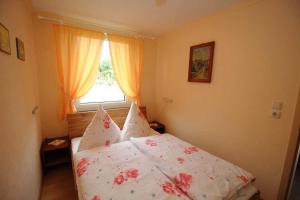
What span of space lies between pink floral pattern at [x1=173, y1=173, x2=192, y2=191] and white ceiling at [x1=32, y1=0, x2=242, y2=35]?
6.37 ft

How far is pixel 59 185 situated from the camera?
78.9 inches

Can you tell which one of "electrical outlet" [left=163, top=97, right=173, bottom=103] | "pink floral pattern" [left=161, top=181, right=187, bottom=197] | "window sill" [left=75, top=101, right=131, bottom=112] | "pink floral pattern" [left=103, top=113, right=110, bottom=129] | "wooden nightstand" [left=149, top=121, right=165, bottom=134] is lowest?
"wooden nightstand" [left=149, top=121, right=165, bottom=134]

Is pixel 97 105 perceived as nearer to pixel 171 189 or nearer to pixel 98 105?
pixel 98 105

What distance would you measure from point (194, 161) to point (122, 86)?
1867mm

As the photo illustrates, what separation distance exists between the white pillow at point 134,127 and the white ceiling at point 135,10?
1.46 m

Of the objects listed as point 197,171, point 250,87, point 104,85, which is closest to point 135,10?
point 104,85

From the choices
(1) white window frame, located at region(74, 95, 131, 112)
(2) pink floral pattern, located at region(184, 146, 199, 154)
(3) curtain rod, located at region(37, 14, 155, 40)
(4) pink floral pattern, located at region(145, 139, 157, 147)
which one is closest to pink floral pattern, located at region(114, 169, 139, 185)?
(4) pink floral pattern, located at region(145, 139, 157, 147)

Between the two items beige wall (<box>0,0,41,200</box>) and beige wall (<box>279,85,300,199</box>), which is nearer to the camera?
beige wall (<box>0,0,41,200</box>)

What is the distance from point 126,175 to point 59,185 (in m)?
1.34

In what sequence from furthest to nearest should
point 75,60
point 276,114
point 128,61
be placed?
point 128,61 < point 75,60 < point 276,114

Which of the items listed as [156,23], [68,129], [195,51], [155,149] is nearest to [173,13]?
[156,23]

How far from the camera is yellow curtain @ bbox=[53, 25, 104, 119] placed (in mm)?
2221

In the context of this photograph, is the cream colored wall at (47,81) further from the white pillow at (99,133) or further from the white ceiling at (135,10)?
the white pillow at (99,133)

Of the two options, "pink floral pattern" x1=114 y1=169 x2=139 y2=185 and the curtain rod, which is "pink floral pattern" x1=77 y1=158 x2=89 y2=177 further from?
the curtain rod
